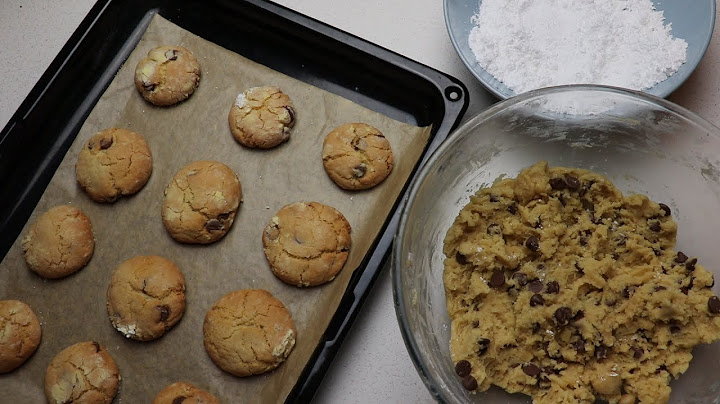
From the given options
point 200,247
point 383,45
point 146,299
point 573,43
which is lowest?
point 146,299

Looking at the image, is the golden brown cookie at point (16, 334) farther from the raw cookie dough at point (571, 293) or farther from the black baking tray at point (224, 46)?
the raw cookie dough at point (571, 293)

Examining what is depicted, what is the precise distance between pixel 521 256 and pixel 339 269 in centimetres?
42

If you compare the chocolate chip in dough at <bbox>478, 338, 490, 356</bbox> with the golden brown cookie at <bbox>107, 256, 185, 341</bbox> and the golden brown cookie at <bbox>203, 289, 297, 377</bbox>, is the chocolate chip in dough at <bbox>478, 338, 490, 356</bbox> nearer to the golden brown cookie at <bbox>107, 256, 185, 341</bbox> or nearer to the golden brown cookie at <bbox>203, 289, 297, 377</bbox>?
the golden brown cookie at <bbox>203, 289, 297, 377</bbox>

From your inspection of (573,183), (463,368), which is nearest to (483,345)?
(463,368)

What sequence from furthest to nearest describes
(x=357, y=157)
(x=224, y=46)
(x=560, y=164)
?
(x=224, y=46) → (x=357, y=157) → (x=560, y=164)

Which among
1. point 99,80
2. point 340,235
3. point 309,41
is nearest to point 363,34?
point 309,41

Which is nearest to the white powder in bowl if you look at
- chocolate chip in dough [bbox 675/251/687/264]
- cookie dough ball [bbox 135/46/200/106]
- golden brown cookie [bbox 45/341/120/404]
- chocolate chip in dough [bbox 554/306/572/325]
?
chocolate chip in dough [bbox 675/251/687/264]

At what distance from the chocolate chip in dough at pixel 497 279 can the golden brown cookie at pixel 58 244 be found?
0.92 m

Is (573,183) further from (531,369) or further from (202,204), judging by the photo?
(202,204)

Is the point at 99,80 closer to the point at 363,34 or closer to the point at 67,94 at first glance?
the point at 67,94

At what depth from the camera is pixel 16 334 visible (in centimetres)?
159

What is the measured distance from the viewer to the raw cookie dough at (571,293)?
1283 millimetres

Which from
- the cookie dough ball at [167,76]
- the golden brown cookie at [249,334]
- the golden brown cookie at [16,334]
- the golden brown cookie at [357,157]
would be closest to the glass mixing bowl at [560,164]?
the golden brown cookie at [357,157]

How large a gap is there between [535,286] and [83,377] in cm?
97
